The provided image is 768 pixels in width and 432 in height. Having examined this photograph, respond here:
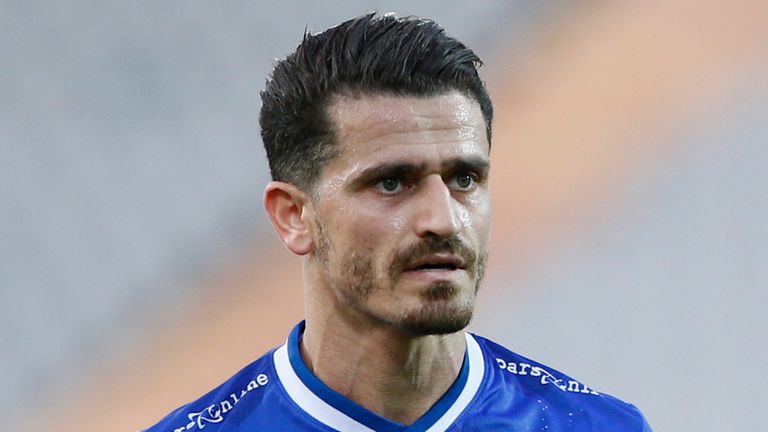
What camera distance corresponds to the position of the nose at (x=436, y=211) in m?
2.47

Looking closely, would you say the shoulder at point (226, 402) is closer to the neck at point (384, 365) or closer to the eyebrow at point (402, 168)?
the neck at point (384, 365)

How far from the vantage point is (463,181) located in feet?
8.57

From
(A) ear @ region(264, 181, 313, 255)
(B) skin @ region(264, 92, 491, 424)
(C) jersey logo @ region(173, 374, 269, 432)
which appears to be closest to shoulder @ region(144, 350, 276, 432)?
(C) jersey logo @ region(173, 374, 269, 432)

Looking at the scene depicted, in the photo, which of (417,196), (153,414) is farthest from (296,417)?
(153,414)

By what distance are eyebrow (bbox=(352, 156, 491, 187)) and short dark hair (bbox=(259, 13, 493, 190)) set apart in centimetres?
12

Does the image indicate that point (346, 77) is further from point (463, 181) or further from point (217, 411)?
point (217, 411)

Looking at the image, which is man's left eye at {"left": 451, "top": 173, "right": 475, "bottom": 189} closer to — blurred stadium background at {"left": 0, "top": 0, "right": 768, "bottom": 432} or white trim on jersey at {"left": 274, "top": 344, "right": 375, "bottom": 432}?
white trim on jersey at {"left": 274, "top": 344, "right": 375, "bottom": 432}

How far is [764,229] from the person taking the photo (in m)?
6.46

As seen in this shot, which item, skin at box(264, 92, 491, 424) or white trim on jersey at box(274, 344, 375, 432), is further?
white trim on jersey at box(274, 344, 375, 432)

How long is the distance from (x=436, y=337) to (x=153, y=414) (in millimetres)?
3377

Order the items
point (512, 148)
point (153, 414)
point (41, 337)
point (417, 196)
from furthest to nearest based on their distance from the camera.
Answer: point (512, 148), point (41, 337), point (153, 414), point (417, 196)

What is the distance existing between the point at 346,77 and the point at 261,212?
148 inches

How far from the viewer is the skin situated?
250cm

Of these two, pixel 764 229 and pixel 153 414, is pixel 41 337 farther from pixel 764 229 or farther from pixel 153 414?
pixel 764 229
